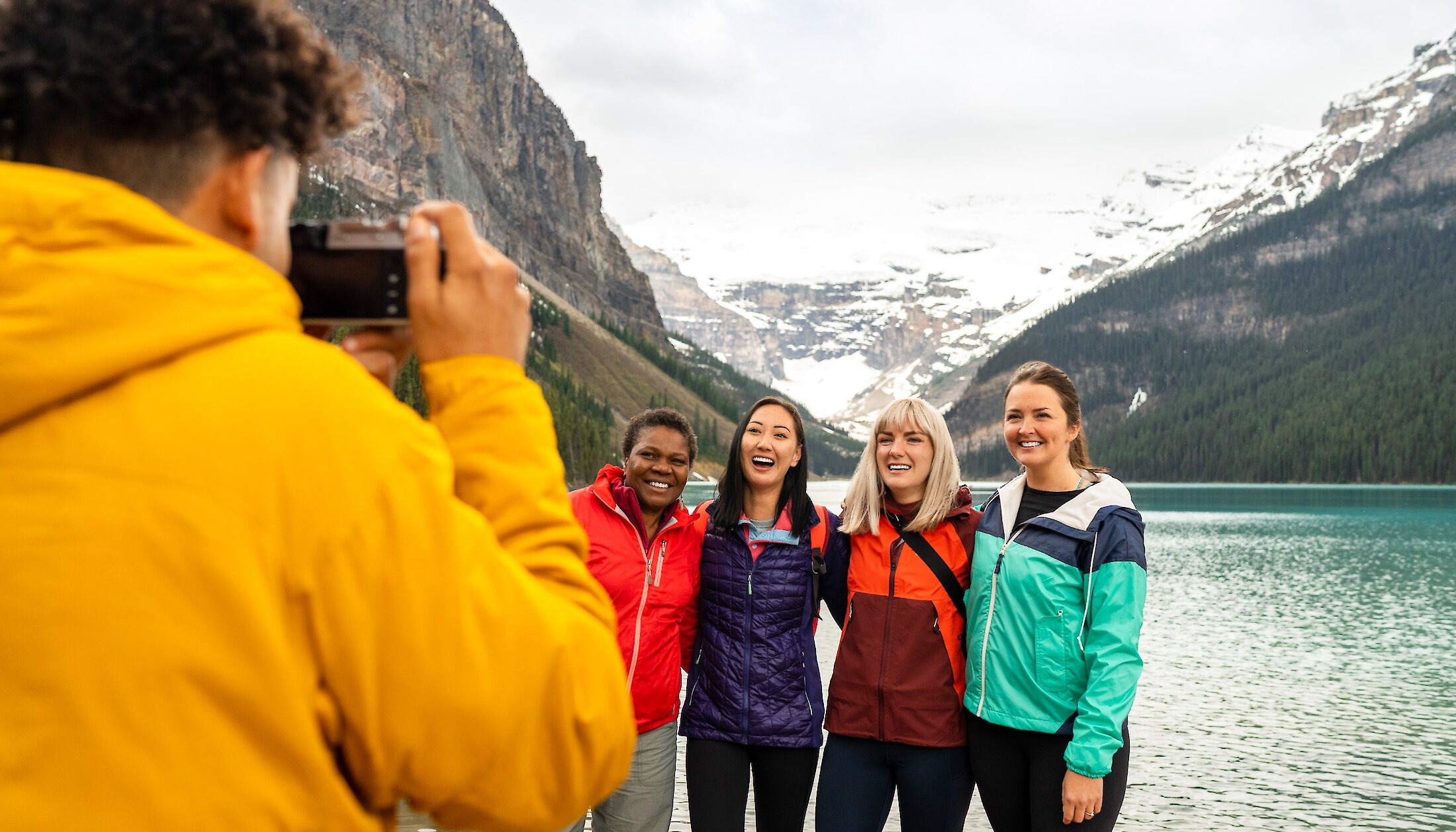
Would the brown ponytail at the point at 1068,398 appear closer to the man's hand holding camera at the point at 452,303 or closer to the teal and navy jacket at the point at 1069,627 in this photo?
the teal and navy jacket at the point at 1069,627

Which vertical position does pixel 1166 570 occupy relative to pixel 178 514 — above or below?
below

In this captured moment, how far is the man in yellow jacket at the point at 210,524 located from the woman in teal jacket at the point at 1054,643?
359 centimetres

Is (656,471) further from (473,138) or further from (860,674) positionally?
(473,138)

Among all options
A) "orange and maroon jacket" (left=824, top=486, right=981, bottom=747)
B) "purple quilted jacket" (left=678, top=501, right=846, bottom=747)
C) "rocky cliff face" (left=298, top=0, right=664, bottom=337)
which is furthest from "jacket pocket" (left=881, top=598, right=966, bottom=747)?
"rocky cliff face" (left=298, top=0, right=664, bottom=337)

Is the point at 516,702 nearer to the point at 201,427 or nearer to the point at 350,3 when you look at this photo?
the point at 201,427

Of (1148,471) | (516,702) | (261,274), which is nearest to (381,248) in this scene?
(261,274)

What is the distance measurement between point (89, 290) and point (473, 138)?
568 feet

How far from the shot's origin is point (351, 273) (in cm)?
141

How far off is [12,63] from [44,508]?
54 centimetres

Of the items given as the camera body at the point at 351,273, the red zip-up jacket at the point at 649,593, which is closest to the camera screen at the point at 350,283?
the camera body at the point at 351,273

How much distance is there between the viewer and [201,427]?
110 centimetres

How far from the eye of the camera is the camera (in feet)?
4.58

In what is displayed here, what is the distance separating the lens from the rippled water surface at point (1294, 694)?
11828 millimetres

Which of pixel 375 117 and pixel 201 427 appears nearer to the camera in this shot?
pixel 201 427
